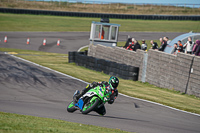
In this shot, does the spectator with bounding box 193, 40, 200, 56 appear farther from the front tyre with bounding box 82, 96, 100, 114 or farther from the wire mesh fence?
the wire mesh fence

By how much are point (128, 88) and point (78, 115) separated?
6.38m

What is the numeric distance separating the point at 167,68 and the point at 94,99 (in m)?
8.39

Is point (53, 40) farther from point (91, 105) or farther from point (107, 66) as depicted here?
point (91, 105)

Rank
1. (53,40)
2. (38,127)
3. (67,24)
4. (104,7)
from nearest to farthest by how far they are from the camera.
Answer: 1. (38,127)
2. (53,40)
3. (67,24)
4. (104,7)

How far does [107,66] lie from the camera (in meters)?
19.1

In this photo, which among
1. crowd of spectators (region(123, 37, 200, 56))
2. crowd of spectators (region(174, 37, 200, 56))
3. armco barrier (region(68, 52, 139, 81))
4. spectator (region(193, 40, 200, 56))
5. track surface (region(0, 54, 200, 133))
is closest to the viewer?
track surface (region(0, 54, 200, 133))

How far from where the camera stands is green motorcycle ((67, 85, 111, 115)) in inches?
334

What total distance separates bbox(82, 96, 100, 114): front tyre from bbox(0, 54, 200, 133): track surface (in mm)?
257

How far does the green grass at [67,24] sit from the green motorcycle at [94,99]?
34.1 meters

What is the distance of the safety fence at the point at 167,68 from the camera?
14297mm

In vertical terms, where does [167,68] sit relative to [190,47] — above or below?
below

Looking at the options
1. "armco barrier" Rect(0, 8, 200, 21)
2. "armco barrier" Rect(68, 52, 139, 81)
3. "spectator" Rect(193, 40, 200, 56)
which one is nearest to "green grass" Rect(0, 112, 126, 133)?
"spectator" Rect(193, 40, 200, 56)

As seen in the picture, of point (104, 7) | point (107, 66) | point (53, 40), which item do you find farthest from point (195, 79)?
point (104, 7)

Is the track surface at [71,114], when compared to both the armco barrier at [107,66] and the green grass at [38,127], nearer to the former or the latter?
the green grass at [38,127]
